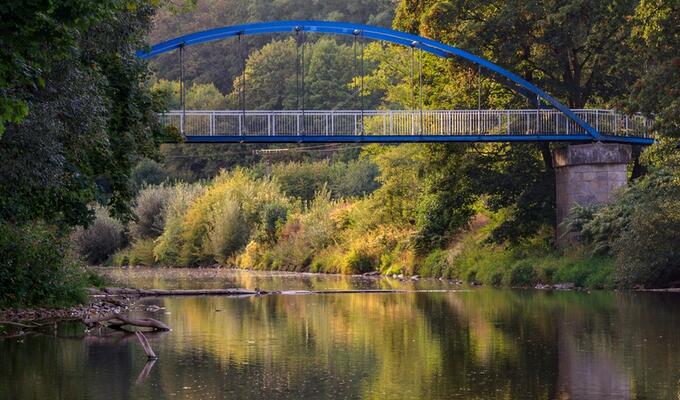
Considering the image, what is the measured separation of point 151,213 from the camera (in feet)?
271

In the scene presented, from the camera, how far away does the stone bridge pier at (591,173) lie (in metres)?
48.4

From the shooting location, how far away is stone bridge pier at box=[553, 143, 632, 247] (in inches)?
1905

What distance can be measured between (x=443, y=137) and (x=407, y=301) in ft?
38.7

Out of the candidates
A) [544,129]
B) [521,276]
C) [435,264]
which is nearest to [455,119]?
[544,129]

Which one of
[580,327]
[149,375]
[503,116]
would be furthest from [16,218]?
[503,116]

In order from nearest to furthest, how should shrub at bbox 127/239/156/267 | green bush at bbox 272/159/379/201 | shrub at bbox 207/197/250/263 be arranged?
1. shrub at bbox 207/197/250/263
2. shrub at bbox 127/239/156/267
3. green bush at bbox 272/159/379/201

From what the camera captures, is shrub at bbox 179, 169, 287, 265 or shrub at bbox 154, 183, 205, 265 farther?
shrub at bbox 154, 183, 205, 265

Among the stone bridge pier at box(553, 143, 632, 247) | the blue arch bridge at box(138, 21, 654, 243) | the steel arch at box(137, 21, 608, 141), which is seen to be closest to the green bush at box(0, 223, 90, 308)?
the steel arch at box(137, 21, 608, 141)

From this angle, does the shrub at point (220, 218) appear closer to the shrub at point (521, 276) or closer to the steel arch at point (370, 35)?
the steel arch at point (370, 35)

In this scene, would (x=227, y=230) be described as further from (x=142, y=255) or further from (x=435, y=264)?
(x=435, y=264)

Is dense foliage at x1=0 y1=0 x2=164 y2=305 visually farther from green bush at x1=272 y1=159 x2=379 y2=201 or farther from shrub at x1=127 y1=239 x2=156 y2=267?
green bush at x1=272 y1=159 x2=379 y2=201

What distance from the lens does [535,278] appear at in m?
44.9

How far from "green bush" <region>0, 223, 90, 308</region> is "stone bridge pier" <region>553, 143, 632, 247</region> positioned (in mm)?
22185

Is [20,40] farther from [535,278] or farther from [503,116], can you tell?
[503,116]
